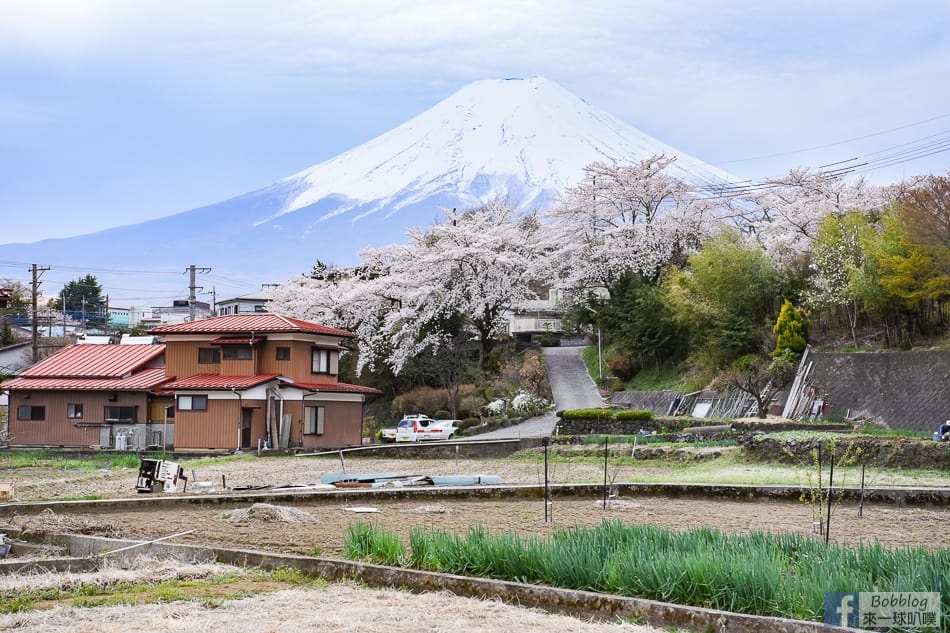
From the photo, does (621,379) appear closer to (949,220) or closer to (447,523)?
(949,220)

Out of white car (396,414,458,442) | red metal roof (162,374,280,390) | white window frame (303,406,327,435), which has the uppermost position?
red metal roof (162,374,280,390)

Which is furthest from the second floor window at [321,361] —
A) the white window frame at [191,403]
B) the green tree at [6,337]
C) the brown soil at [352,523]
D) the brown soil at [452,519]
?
the green tree at [6,337]

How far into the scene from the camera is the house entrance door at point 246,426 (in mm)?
31328

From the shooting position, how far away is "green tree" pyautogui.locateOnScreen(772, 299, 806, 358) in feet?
104

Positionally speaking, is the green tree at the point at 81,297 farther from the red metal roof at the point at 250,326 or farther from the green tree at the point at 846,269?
the green tree at the point at 846,269

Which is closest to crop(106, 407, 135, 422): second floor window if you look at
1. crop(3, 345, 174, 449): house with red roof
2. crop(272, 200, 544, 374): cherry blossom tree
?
crop(3, 345, 174, 449): house with red roof

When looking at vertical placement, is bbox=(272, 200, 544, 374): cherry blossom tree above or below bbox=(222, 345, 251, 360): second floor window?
above

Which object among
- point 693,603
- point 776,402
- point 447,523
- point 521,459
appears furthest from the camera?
point 776,402

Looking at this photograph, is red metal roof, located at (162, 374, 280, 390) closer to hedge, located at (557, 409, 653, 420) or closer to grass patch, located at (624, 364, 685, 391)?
hedge, located at (557, 409, 653, 420)

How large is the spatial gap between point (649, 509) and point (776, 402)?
1955cm

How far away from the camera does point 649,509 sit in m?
12.1

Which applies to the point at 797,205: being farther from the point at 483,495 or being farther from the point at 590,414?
the point at 483,495

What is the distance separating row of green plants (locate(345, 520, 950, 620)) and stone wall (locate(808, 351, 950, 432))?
19411 mm

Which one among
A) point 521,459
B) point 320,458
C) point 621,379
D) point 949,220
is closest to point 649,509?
point 521,459
